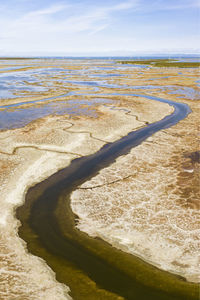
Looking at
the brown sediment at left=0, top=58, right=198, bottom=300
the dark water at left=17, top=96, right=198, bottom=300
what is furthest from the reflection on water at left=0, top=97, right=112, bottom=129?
the dark water at left=17, top=96, right=198, bottom=300

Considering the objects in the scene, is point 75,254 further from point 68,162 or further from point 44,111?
point 44,111

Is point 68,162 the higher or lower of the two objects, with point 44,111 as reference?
lower

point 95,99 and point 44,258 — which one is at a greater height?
point 95,99

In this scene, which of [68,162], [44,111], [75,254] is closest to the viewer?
[75,254]

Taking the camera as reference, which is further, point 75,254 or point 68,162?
point 68,162

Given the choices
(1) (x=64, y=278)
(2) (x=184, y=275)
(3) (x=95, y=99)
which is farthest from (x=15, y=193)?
(3) (x=95, y=99)

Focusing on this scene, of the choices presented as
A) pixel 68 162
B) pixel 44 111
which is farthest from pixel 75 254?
pixel 44 111

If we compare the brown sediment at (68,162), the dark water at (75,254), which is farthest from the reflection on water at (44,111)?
the dark water at (75,254)

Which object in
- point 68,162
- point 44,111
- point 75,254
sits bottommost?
point 75,254

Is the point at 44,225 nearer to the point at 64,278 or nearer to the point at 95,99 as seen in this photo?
the point at 64,278
